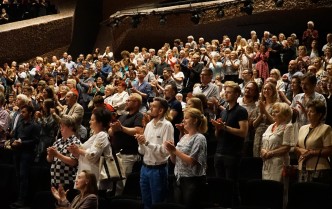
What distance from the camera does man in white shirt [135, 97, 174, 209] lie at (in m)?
5.72

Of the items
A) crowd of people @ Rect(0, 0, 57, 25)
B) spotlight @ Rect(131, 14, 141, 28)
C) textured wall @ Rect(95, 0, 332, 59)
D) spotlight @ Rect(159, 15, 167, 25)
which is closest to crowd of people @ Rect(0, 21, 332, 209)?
textured wall @ Rect(95, 0, 332, 59)

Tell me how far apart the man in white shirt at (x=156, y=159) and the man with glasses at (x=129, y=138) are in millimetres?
642

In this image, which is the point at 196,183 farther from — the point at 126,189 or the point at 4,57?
the point at 4,57

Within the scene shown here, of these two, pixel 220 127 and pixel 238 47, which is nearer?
pixel 220 127

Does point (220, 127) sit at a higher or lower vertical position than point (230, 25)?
lower

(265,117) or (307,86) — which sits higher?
(307,86)

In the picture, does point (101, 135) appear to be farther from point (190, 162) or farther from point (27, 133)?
point (27, 133)

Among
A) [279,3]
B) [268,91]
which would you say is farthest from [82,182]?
[279,3]

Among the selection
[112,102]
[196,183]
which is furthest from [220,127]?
[112,102]

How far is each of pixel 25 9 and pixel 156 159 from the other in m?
14.4

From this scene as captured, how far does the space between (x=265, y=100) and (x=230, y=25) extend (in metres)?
9.15

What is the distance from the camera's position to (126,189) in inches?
264

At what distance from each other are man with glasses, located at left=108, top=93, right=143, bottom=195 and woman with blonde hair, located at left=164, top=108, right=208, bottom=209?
108 cm

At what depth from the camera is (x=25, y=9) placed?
62.8 feet
